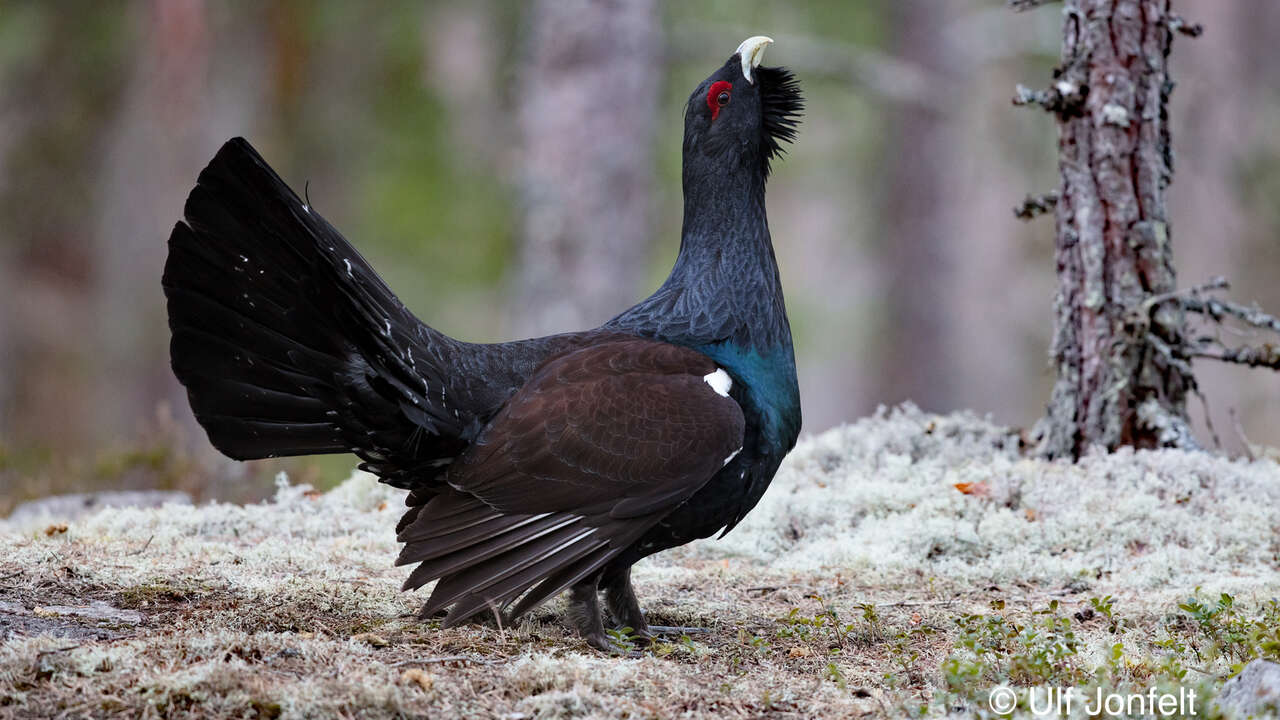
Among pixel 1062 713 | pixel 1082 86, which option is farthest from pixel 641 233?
pixel 1062 713

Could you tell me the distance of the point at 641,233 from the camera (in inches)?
432

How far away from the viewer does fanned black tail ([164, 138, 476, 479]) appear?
13.2ft

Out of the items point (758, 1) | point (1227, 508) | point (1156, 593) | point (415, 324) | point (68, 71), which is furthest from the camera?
point (758, 1)

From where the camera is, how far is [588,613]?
14.1ft

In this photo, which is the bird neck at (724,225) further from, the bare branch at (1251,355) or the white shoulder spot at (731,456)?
the bare branch at (1251,355)

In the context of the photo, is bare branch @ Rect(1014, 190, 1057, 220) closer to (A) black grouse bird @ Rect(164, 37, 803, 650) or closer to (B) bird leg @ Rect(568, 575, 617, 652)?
(A) black grouse bird @ Rect(164, 37, 803, 650)

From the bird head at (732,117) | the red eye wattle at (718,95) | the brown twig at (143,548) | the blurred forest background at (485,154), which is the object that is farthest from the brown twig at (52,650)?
the blurred forest background at (485,154)

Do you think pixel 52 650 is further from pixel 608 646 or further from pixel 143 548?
pixel 143 548

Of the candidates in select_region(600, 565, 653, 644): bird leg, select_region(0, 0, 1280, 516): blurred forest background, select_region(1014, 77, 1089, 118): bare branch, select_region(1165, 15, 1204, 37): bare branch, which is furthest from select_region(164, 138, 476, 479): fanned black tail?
select_region(0, 0, 1280, 516): blurred forest background

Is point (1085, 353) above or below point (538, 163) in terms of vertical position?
below

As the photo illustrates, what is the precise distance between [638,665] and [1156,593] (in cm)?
248

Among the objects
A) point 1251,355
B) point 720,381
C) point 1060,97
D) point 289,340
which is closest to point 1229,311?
point 1251,355

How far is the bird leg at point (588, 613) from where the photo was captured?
167 inches

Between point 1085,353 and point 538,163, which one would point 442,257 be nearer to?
point 538,163
